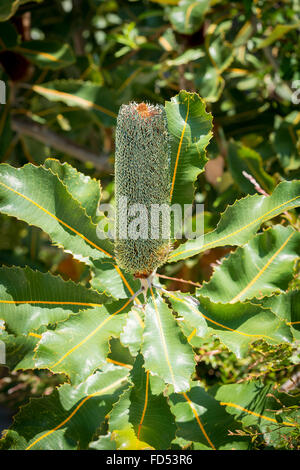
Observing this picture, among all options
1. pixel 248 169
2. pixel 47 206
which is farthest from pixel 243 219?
pixel 248 169

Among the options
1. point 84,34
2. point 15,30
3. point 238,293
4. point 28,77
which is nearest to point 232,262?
point 238,293

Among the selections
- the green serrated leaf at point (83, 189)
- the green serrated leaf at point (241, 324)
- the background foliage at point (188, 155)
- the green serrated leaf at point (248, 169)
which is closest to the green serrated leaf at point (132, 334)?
the background foliage at point (188, 155)

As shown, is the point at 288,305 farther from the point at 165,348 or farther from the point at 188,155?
the point at 188,155

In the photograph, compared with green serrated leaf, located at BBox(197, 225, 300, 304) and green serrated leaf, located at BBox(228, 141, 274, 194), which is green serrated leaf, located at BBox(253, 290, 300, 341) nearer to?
green serrated leaf, located at BBox(197, 225, 300, 304)

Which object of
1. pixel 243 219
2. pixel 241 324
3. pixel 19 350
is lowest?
pixel 19 350

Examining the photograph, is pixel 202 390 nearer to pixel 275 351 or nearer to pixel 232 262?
pixel 275 351

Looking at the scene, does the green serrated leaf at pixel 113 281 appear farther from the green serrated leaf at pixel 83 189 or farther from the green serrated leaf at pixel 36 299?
the green serrated leaf at pixel 83 189
